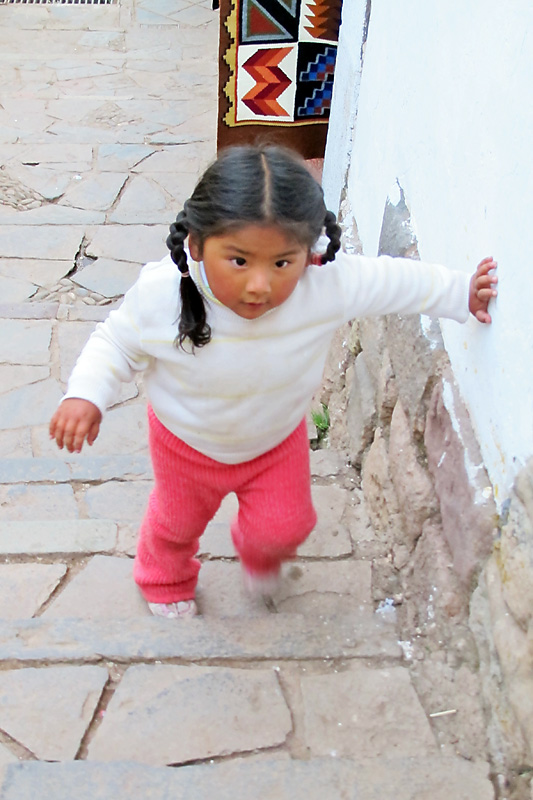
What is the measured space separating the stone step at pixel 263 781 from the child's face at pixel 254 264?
88cm

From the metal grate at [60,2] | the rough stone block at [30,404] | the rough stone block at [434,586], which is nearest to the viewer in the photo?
the rough stone block at [434,586]

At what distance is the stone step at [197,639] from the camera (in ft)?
6.06

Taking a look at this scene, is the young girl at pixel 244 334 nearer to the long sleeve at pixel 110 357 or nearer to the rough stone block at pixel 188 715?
the long sleeve at pixel 110 357

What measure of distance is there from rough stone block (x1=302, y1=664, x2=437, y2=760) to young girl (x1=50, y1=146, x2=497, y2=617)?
14.2 inches

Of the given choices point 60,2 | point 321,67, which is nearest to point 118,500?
point 321,67

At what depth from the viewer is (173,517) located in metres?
2.01

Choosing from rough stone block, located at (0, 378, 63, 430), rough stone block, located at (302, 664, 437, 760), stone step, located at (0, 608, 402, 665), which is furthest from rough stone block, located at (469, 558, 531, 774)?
rough stone block, located at (0, 378, 63, 430)

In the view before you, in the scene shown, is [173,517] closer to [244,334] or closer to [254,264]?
[244,334]

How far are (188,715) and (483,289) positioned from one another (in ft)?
3.47

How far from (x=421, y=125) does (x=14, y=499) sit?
5.85ft

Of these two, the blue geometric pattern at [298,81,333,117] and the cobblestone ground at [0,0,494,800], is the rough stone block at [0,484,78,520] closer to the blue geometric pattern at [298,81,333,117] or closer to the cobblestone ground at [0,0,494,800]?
the cobblestone ground at [0,0,494,800]

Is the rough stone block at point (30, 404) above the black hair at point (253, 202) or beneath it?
beneath

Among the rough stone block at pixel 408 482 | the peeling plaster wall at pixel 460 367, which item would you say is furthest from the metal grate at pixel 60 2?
the rough stone block at pixel 408 482

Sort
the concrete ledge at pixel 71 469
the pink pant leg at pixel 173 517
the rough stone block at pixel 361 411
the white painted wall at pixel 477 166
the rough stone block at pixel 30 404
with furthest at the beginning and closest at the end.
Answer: the rough stone block at pixel 30 404
the concrete ledge at pixel 71 469
the rough stone block at pixel 361 411
the pink pant leg at pixel 173 517
the white painted wall at pixel 477 166
